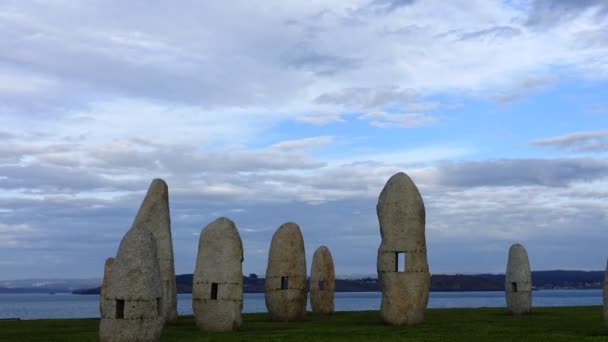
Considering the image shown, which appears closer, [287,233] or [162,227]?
[162,227]

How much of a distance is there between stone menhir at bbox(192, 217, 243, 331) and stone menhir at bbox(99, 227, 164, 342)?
19.3 ft

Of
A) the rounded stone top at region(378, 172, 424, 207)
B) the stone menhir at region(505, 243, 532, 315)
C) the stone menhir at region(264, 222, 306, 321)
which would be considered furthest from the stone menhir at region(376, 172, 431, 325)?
the stone menhir at region(505, 243, 532, 315)

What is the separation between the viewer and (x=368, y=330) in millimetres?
25141

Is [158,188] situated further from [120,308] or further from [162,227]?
[120,308]

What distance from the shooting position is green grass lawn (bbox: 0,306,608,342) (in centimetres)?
2242

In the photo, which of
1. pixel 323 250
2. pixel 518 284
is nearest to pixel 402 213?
pixel 518 284

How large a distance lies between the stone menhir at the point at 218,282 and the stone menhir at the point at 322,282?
12.2 metres

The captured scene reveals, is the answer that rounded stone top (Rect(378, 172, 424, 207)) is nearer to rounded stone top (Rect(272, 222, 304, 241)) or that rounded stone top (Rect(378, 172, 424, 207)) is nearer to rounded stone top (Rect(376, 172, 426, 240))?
rounded stone top (Rect(376, 172, 426, 240))

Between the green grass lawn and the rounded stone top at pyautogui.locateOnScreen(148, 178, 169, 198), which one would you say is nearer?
the green grass lawn

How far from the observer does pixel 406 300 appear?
27203mm

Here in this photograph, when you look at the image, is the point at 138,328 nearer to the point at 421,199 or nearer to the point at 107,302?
the point at 107,302

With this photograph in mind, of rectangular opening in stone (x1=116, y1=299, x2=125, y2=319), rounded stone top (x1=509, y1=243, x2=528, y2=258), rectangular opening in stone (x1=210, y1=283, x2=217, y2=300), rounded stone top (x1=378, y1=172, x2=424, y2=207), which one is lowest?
rectangular opening in stone (x1=116, y1=299, x2=125, y2=319)

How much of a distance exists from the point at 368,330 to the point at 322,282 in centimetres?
1317

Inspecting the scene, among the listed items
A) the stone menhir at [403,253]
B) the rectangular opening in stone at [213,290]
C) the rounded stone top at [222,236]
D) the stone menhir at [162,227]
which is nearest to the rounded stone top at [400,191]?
the stone menhir at [403,253]
